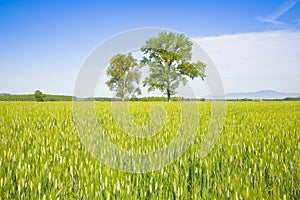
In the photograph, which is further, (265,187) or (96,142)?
(96,142)

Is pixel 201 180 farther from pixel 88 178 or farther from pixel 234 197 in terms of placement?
pixel 88 178

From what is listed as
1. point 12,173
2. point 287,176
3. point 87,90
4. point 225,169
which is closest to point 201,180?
point 225,169

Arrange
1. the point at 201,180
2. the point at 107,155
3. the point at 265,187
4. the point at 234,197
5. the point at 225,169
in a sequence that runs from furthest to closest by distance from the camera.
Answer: the point at 107,155 → the point at 225,169 → the point at 201,180 → the point at 265,187 → the point at 234,197

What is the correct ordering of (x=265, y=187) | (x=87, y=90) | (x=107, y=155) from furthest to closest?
(x=87, y=90) → (x=107, y=155) → (x=265, y=187)

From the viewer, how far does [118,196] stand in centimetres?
252

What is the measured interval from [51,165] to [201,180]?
1768 millimetres

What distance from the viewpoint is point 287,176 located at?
3119mm

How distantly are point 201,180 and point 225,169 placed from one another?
0.39 meters

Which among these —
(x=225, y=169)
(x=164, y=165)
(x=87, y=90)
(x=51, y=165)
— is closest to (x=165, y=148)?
(x=164, y=165)

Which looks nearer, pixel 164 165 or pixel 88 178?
pixel 88 178

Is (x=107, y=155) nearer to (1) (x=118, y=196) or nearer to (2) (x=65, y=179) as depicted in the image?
(2) (x=65, y=179)

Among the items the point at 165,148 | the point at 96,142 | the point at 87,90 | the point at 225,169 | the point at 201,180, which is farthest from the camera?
the point at 87,90

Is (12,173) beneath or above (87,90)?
beneath

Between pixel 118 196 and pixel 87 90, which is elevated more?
pixel 87 90
